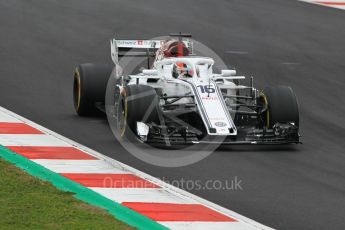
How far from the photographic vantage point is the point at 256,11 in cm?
2823

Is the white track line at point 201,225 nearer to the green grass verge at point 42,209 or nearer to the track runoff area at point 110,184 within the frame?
the track runoff area at point 110,184

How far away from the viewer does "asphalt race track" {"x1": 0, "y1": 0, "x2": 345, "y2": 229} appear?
1213cm

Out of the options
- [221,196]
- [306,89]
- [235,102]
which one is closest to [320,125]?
[235,102]

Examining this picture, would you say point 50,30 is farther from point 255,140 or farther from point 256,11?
point 255,140

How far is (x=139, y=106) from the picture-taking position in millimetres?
14945

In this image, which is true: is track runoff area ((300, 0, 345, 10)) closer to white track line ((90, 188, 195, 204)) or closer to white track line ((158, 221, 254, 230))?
white track line ((90, 188, 195, 204))

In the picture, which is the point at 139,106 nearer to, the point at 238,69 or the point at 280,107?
the point at 280,107

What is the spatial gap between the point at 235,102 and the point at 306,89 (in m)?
4.55

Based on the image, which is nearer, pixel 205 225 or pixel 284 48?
pixel 205 225

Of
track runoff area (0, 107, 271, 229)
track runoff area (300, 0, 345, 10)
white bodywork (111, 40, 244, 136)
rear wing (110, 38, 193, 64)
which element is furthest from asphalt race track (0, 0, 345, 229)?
rear wing (110, 38, 193, 64)

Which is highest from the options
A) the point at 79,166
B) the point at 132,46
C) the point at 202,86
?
the point at 132,46

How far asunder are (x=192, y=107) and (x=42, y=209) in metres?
5.13

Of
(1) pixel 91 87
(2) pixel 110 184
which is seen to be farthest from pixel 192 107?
(2) pixel 110 184

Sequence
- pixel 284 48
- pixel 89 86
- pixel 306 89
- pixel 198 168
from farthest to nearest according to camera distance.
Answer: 1. pixel 284 48
2. pixel 306 89
3. pixel 89 86
4. pixel 198 168
